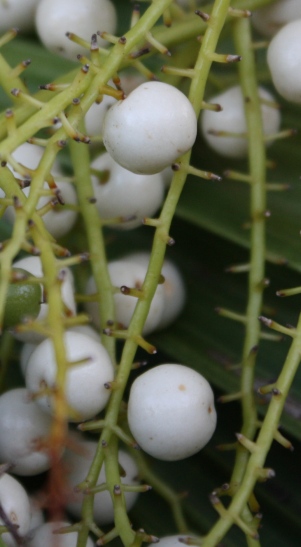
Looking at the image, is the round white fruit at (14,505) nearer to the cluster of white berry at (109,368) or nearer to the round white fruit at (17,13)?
the cluster of white berry at (109,368)

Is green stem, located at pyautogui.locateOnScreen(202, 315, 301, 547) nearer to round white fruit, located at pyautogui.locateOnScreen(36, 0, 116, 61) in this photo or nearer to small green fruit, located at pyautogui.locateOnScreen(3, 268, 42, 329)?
small green fruit, located at pyautogui.locateOnScreen(3, 268, 42, 329)

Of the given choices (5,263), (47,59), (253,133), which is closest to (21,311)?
(5,263)

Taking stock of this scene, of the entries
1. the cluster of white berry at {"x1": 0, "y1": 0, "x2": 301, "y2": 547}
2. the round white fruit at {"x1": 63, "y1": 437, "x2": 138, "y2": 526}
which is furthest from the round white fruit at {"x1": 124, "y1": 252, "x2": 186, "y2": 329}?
the round white fruit at {"x1": 63, "y1": 437, "x2": 138, "y2": 526}

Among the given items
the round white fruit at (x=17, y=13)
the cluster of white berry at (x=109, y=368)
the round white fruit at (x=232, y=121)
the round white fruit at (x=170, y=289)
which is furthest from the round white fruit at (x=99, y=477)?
the round white fruit at (x=17, y=13)

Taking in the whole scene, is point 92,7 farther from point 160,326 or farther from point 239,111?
point 160,326

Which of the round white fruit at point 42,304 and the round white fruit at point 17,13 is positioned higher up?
the round white fruit at point 17,13

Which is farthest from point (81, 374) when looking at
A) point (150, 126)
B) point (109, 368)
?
point (150, 126)
